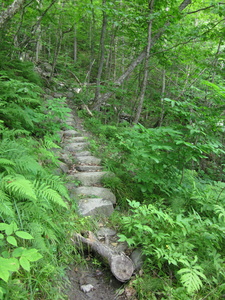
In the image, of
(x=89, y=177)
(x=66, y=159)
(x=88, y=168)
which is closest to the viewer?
(x=89, y=177)

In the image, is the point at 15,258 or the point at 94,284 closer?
the point at 15,258

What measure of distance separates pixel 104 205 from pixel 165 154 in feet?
4.79

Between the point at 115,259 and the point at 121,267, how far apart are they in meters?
0.12

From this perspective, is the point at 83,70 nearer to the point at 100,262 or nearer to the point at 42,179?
the point at 42,179

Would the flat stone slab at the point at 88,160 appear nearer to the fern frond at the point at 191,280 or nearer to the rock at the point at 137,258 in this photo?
the rock at the point at 137,258

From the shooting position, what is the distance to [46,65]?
41.2 feet

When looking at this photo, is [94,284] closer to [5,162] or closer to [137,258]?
[137,258]

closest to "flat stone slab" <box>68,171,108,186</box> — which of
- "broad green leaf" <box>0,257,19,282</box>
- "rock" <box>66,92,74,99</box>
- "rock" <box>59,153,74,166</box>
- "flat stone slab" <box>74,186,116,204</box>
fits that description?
"flat stone slab" <box>74,186,116,204</box>

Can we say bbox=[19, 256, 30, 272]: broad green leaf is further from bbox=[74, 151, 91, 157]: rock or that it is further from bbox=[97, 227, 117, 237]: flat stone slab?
bbox=[74, 151, 91, 157]: rock

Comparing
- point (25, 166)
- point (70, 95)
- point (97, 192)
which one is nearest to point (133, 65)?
point (70, 95)

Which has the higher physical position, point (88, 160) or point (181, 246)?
point (88, 160)

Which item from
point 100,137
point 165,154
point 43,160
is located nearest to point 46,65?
point 100,137

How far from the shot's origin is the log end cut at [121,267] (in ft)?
8.44

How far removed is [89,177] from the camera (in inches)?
176
